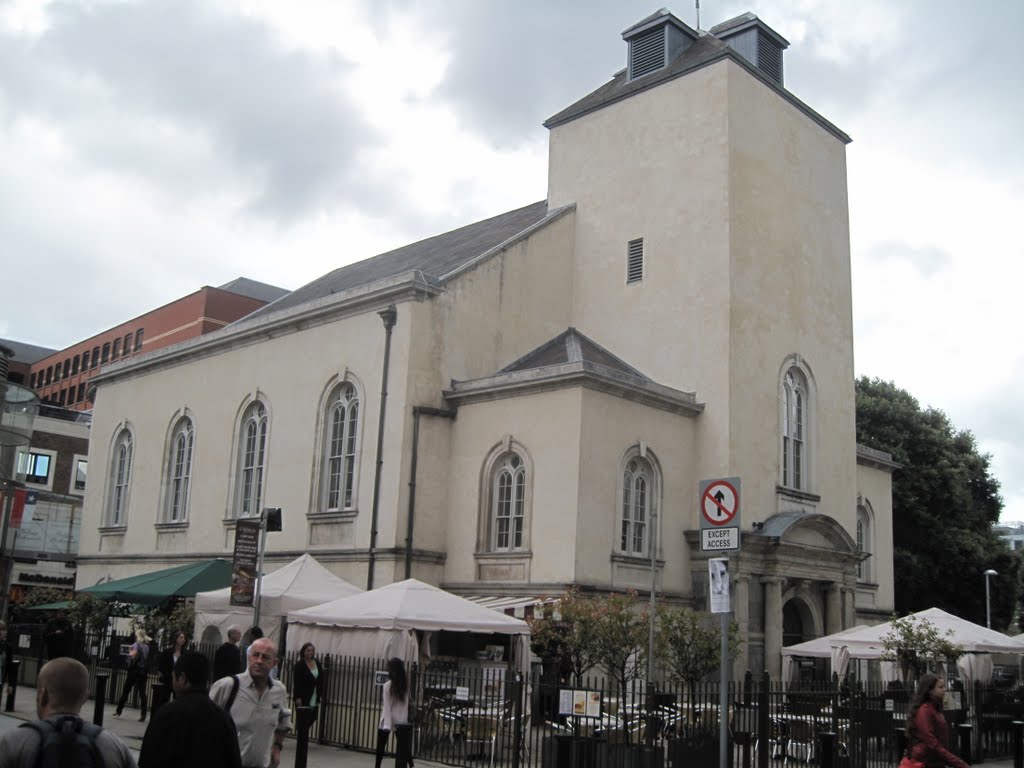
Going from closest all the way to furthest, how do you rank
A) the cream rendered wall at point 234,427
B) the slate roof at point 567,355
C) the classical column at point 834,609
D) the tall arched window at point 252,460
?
1. the cream rendered wall at point 234,427
2. the slate roof at point 567,355
3. the classical column at point 834,609
4. the tall arched window at point 252,460

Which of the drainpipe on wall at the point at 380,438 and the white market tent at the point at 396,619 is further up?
the drainpipe on wall at the point at 380,438

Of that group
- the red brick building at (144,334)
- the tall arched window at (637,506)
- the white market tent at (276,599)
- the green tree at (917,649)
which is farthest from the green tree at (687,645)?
the red brick building at (144,334)

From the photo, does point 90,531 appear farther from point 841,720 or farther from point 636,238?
point 841,720

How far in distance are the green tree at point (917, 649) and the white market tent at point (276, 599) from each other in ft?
35.8

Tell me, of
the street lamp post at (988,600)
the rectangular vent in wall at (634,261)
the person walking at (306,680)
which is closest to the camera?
the person walking at (306,680)

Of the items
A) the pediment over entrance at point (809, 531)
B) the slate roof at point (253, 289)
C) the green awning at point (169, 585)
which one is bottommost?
the green awning at point (169, 585)

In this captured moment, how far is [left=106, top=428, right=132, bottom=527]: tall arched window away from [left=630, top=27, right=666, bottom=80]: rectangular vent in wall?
67.8 feet

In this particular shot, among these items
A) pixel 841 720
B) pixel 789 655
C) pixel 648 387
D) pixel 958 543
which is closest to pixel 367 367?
pixel 648 387

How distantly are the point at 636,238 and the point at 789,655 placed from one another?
1160cm

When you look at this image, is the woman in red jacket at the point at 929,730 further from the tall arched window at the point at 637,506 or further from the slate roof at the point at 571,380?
the tall arched window at the point at 637,506

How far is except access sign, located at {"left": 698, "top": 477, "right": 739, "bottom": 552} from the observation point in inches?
452

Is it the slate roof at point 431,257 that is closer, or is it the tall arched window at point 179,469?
the slate roof at point 431,257

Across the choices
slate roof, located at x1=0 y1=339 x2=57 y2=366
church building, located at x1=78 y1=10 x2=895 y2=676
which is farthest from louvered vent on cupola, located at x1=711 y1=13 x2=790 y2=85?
slate roof, located at x1=0 y1=339 x2=57 y2=366

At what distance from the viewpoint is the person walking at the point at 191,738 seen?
6324 mm
